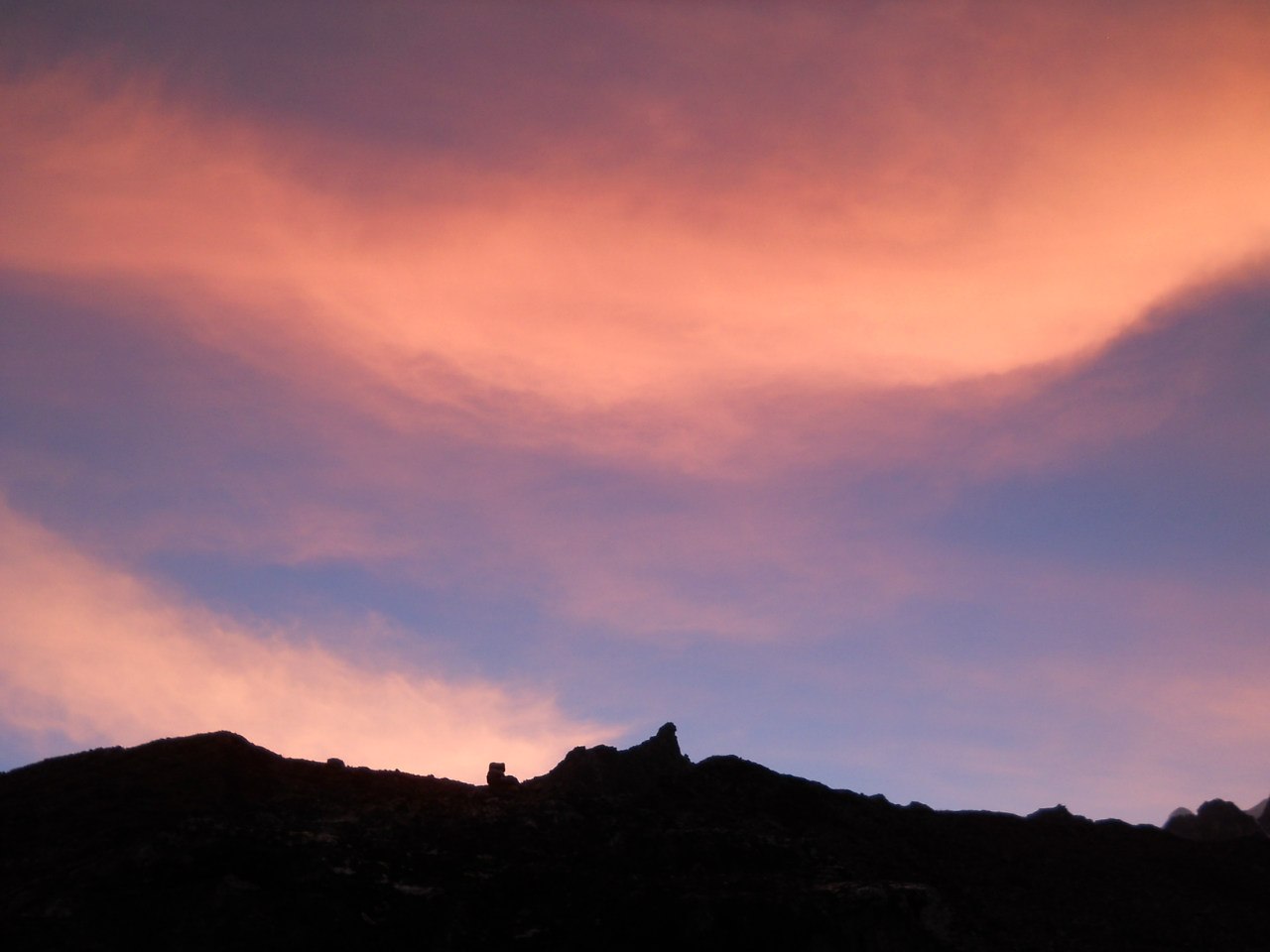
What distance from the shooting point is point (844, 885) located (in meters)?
39.6

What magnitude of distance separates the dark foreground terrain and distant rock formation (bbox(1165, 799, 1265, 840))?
17281 millimetres

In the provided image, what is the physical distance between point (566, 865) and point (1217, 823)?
5196cm

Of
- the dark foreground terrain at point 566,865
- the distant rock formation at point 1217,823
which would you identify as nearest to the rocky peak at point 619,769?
the dark foreground terrain at point 566,865

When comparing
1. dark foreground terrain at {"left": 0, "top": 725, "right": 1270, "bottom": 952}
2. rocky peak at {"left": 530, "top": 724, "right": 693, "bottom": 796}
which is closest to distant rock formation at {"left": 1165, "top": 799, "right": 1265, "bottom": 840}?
dark foreground terrain at {"left": 0, "top": 725, "right": 1270, "bottom": 952}

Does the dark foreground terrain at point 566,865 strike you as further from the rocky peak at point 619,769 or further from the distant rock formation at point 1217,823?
the distant rock formation at point 1217,823

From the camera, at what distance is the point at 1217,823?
70438 millimetres

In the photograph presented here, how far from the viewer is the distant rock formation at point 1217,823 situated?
227 ft

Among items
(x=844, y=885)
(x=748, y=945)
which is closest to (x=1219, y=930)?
(x=844, y=885)

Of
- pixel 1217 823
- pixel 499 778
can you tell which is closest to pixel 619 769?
pixel 499 778

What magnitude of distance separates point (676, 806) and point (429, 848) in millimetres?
11923

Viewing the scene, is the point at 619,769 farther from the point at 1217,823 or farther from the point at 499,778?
the point at 1217,823

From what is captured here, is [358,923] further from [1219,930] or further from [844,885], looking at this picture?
[1219,930]

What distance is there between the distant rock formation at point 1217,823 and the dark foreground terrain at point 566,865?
17281mm

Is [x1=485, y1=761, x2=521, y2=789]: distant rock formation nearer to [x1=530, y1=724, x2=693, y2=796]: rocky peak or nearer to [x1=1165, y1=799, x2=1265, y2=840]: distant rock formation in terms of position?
[x1=530, y1=724, x2=693, y2=796]: rocky peak
